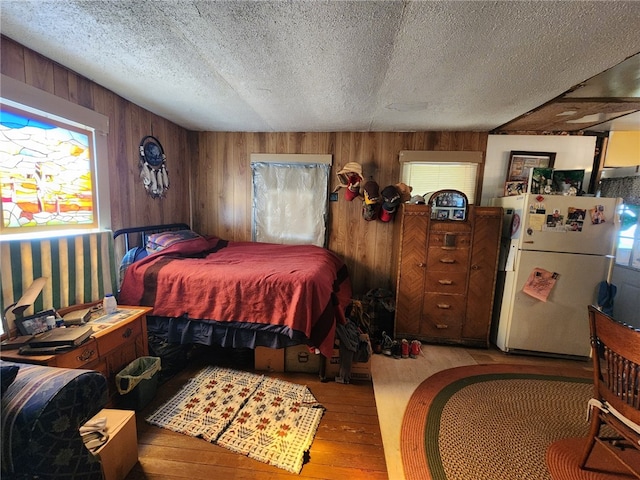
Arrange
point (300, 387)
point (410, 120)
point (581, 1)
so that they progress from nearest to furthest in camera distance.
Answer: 1. point (581, 1)
2. point (300, 387)
3. point (410, 120)

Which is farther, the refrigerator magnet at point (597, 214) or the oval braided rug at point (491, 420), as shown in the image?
the refrigerator magnet at point (597, 214)

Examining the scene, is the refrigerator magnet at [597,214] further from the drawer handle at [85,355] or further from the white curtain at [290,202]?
the drawer handle at [85,355]

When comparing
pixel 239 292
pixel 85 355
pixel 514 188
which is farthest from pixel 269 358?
pixel 514 188

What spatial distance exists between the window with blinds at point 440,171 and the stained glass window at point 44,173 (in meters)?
3.06

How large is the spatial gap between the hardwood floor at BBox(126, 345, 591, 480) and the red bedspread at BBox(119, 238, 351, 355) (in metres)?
0.42


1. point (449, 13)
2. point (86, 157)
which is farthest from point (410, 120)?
point (86, 157)

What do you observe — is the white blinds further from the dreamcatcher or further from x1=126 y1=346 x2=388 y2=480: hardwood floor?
the dreamcatcher

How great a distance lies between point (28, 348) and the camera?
1.33 m

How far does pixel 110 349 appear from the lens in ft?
5.29

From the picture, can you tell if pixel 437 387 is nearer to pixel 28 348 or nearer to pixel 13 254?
pixel 28 348

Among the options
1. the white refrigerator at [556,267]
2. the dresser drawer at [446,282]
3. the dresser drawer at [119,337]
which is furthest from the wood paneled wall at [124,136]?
the white refrigerator at [556,267]

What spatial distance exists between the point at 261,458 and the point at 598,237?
3234 mm

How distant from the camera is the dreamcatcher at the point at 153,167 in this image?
2.64 metres

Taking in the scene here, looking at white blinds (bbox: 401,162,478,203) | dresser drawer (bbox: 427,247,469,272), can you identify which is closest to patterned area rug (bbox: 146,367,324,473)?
dresser drawer (bbox: 427,247,469,272)
